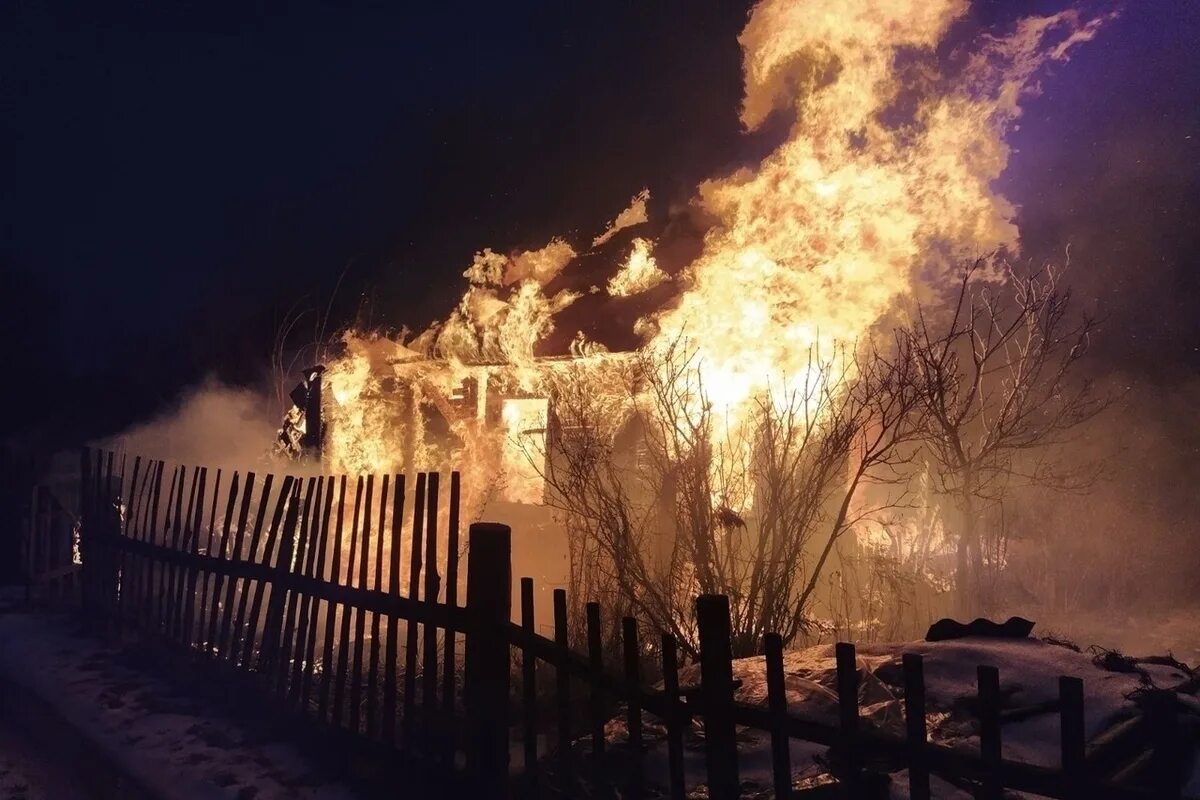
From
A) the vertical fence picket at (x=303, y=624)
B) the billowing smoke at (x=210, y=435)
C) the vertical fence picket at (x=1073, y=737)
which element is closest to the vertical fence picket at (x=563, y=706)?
the vertical fence picket at (x=1073, y=737)

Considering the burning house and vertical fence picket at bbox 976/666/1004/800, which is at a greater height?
the burning house

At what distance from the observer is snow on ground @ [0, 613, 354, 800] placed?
4593 mm

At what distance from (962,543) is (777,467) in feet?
18.9

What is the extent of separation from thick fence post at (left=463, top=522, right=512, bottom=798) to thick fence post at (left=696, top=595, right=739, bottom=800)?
1323 mm

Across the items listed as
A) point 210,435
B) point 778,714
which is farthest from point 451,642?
point 210,435

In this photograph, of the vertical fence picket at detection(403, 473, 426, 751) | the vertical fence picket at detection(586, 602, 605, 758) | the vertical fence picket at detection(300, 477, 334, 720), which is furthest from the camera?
the vertical fence picket at detection(300, 477, 334, 720)

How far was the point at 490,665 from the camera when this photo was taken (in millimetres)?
4039

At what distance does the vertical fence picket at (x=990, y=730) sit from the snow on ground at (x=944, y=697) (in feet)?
2.98

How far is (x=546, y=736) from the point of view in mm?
5293

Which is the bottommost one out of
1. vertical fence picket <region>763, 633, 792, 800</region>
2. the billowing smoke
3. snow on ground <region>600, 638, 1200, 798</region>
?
snow on ground <region>600, 638, 1200, 798</region>

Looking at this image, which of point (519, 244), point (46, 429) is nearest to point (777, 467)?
point (519, 244)

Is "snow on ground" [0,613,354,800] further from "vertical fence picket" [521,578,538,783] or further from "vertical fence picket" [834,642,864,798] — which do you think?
"vertical fence picket" [834,642,864,798]

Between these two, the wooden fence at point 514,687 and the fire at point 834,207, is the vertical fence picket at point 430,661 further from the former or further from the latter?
the fire at point 834,207

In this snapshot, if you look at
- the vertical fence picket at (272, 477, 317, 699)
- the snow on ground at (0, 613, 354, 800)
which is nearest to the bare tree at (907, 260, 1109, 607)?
the vertical fence picket at (272, 477, 317, 699)
